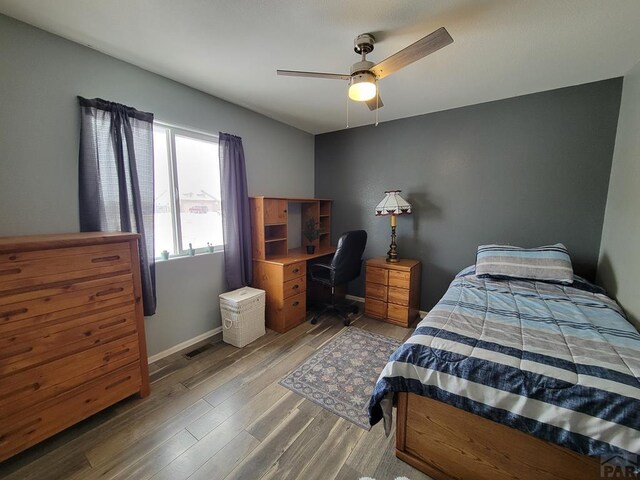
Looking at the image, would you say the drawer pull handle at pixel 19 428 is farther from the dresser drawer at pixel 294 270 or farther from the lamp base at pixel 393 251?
the lamp base at pixel 393 251

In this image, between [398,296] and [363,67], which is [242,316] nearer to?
[398,296]

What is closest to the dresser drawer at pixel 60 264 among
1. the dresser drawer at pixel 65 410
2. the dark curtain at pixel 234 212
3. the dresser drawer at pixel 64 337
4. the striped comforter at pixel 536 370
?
the dresser drawer at pixel 64 337

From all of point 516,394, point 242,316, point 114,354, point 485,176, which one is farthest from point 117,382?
point 485,176

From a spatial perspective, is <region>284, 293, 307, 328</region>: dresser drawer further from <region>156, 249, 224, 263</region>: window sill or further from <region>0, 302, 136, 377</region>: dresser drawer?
<region>0, 302, 136, 377</region>: dresser drawer

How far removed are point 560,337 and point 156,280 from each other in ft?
9.53

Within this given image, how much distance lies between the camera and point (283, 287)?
9.25 feet

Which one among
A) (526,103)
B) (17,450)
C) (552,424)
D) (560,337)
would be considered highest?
(526,103)

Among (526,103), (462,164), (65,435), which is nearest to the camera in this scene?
(65,435)

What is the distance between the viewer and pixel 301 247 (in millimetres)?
3893

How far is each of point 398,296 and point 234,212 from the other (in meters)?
2.12

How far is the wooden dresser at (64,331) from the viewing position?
1.31m

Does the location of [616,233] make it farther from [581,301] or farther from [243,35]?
[243,35]

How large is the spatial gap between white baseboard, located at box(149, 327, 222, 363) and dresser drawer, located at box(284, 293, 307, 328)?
2.47 feet

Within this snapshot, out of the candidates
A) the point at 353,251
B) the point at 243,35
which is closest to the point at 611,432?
the point at 353,251
